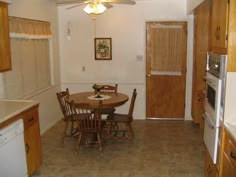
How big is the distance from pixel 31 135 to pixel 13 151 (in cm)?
48

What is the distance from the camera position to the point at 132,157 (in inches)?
159

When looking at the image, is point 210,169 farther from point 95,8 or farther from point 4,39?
point 4,39

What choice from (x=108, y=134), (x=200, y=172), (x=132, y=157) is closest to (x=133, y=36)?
(x=108, y=134)

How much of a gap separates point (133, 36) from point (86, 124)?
2439mm

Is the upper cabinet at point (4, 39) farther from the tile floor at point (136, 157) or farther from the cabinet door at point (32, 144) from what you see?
the tile floor at point (136, 157)

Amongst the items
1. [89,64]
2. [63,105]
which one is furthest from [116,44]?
[63,105]

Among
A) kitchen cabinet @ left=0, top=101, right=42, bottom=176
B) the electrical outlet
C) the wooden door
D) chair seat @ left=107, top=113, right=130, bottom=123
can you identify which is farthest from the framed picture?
kitchen cabinet @ left=0, top=101, right=42, bottom=176

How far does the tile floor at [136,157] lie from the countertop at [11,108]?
92 cm

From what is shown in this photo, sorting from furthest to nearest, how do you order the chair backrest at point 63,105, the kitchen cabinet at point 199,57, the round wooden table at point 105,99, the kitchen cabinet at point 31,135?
the kitchen cabinet at point 199,57, the chair backrest at point 63,105, the round wooden table at point 105,99, the kitchen cabinet at point 31,135

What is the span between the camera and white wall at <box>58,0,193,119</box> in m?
5.65

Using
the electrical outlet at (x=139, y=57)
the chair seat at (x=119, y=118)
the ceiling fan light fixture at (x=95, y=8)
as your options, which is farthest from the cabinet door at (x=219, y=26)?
the electrical outlet at (x=139, y=57)

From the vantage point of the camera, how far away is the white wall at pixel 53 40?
434 centimetres

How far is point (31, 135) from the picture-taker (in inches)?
131

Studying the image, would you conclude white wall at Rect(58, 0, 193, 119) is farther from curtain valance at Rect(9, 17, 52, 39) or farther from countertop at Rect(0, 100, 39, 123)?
countertop at Rect(0, 100, 39, 123)
